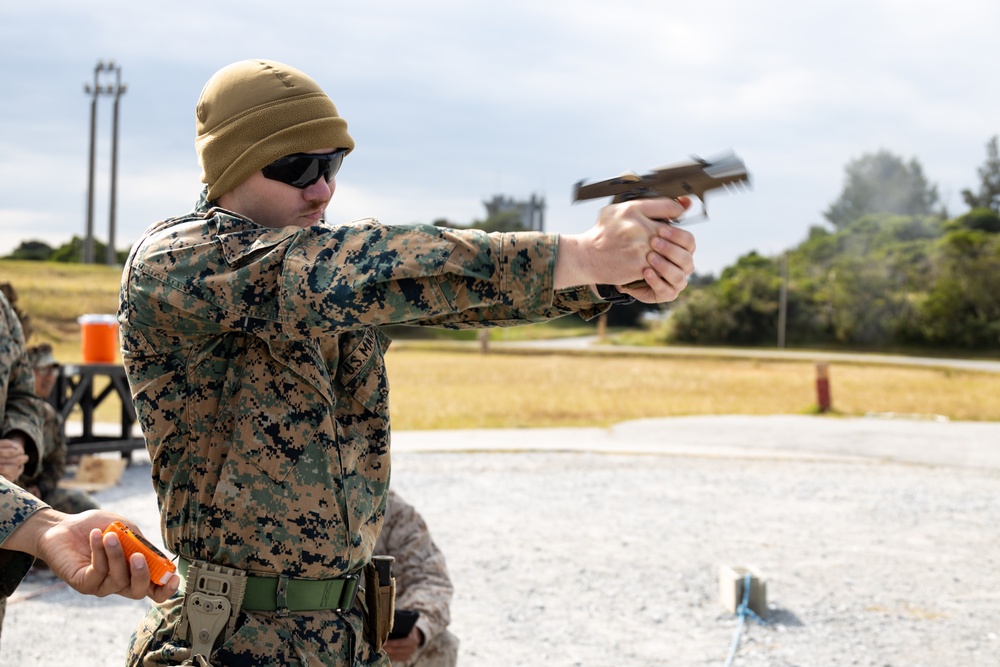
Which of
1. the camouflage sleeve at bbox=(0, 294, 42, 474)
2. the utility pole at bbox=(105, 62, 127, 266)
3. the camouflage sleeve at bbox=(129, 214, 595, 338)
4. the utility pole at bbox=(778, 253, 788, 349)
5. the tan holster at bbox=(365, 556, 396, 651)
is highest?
the utility pole at bbox=(105, 62, 127, 266)

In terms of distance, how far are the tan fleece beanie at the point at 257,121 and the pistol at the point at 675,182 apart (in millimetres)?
595

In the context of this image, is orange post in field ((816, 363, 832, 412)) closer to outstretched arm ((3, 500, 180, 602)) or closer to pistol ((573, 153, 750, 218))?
pistol ((573, 153, 750, 218))

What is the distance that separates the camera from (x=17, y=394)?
3.49 metres

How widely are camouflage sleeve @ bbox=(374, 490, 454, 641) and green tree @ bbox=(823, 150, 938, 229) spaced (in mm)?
101405

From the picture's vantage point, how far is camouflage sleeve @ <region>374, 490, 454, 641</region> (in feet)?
12.5

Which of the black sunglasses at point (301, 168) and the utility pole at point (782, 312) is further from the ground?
the utility pole at point (782, 312)

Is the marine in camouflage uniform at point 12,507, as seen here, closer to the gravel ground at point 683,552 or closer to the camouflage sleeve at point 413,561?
the camouflage sleeve at point 413,561

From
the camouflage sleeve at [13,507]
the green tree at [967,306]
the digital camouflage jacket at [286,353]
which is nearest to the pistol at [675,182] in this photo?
the digital camouflage jacket at [286,353]

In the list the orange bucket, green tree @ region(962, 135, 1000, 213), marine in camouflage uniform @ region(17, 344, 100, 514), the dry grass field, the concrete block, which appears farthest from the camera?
green tree @ region(962, 135, 1000, 213)

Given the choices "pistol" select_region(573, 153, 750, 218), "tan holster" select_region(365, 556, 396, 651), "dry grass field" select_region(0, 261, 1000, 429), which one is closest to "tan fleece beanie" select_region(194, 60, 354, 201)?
"pistol" select_region(573, 153, 750, 218)

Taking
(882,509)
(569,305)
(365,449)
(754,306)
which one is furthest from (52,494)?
(754,306)

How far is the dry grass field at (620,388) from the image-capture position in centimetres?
1766

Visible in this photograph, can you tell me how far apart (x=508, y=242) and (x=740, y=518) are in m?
7.66

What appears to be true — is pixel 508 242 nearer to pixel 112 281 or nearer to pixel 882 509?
pixel 882 509
